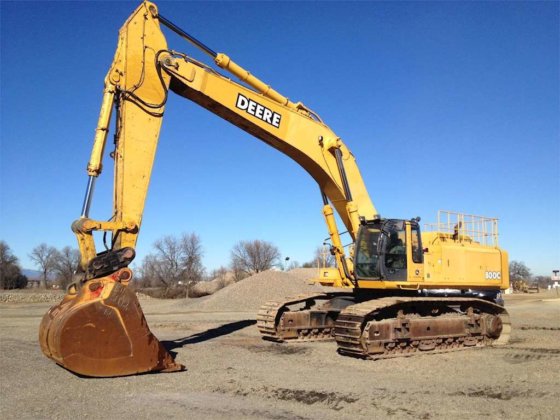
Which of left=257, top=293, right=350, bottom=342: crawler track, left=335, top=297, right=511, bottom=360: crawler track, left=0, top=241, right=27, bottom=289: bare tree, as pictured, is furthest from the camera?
left=0, top=241, right=27, bottom=289: bare tree

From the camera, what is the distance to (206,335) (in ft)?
50.1

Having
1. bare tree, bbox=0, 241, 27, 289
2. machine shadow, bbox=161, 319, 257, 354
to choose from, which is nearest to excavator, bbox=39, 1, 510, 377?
machine shadow, bbox=161, 319, 257, 354

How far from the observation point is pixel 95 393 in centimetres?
734

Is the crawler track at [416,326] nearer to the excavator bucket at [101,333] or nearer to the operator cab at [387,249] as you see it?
the operator cab at [387,249]

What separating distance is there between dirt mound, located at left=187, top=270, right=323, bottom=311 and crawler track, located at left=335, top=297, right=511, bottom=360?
15.8m

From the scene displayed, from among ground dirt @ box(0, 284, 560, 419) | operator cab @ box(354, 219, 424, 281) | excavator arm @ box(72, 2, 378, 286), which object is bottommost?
ground dirt @ box(0, 284, 560, 419)

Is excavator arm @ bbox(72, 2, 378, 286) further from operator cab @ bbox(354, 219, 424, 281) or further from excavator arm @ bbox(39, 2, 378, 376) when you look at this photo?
operator cab @ bbox(354, 219, 424, 281)

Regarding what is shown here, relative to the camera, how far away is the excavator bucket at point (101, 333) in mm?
7633

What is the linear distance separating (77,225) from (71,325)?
5.90ft

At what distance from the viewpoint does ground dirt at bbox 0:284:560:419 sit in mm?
6602

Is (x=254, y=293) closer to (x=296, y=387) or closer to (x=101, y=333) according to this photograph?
(x=296, y=387)

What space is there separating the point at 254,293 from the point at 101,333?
2374 cm

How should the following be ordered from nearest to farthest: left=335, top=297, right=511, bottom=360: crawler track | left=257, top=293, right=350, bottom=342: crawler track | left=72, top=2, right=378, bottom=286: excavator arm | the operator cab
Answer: left=72, top=2, right=378, bottom=286: excavator arm < left=335, top=297, right=511, bottom=360: crawler track < the operator cab < left=257, top=293, right=350, bottom=342: crawler track

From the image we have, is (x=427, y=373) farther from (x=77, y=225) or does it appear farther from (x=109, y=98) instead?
(x=109, y=98)
